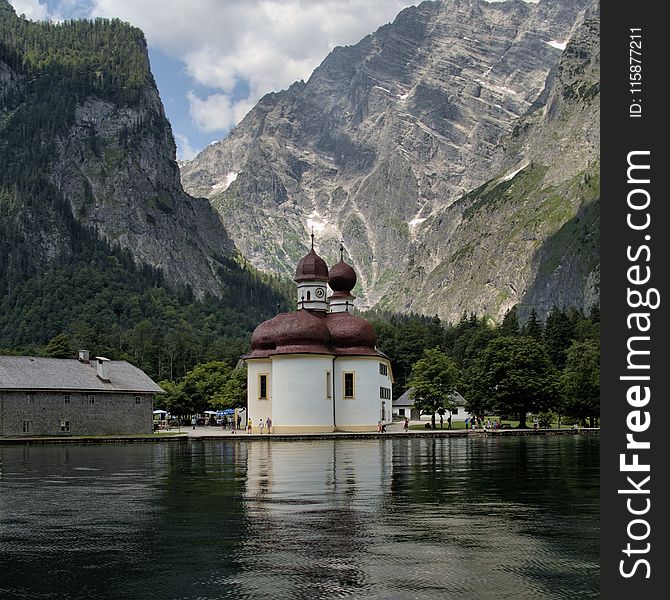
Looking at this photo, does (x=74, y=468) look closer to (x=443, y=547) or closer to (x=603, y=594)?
(x=443, y=547)

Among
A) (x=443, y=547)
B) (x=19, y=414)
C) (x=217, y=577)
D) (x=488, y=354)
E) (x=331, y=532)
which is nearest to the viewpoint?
(x=217, y=577)

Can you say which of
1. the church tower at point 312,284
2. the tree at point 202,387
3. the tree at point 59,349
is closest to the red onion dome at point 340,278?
the church tower at point 312,284

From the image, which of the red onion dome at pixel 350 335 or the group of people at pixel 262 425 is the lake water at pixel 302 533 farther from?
the red onion dome at pixel 350 335

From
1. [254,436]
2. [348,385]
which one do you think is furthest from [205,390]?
[254,436]

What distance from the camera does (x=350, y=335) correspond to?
8838cm

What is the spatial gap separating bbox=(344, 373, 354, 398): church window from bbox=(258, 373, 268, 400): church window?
7.36 meters

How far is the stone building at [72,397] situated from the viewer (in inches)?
3002

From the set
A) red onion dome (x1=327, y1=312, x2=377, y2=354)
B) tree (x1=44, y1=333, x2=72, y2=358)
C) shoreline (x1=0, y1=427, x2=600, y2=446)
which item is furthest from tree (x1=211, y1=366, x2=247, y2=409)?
shoreline (x1=0, y1=427, x2=600, y2=446)

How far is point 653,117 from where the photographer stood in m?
17.2

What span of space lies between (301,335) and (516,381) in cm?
2179

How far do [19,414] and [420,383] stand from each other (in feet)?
136

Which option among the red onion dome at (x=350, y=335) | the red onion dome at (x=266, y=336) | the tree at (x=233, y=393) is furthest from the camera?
the tree at (x=233, y=393)

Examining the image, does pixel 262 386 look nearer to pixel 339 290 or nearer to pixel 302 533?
pixel 339 290

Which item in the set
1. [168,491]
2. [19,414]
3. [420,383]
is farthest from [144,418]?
[168,491]
